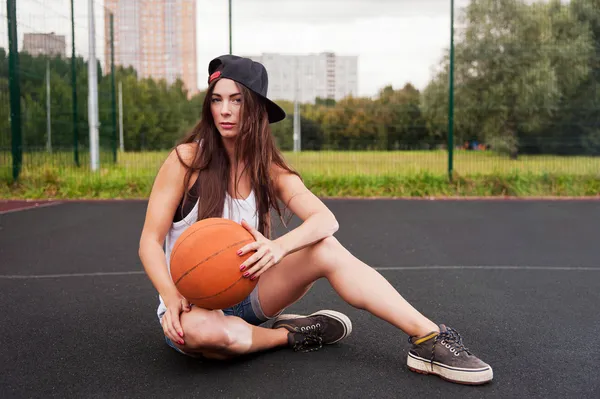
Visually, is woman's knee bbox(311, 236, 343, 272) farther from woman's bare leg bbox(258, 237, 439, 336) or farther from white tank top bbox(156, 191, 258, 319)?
white tank top bbox(156, 191, 258, 319)

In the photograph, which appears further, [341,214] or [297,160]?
[297,160]

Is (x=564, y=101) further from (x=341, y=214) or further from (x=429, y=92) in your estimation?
(x=341, y=214)

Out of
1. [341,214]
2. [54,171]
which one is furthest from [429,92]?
[54,171]

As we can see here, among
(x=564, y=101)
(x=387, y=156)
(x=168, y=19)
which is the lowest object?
(x=387, y=156)

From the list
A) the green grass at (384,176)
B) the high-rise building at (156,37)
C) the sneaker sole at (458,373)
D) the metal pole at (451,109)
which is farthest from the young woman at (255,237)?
the high-rise building at (156,37)

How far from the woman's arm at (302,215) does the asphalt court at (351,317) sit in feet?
1.57

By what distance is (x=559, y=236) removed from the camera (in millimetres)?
5910

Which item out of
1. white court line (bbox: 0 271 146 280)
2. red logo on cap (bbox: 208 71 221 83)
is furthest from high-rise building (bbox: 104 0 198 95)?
red logo on cap (bbox: 208 71 221 83)

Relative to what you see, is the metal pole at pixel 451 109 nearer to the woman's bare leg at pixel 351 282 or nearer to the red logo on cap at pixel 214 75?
the woman's bare leg at pixel 351 282

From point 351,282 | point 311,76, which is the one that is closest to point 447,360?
point 351,282

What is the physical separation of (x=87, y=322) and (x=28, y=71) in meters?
7.15

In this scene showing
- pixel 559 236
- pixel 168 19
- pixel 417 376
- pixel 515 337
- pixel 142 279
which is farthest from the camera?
pixel 168 19

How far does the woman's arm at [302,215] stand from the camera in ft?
7.80

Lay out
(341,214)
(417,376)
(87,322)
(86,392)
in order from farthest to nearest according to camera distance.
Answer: (341,214), (87,322), (417,376), (86,392)
